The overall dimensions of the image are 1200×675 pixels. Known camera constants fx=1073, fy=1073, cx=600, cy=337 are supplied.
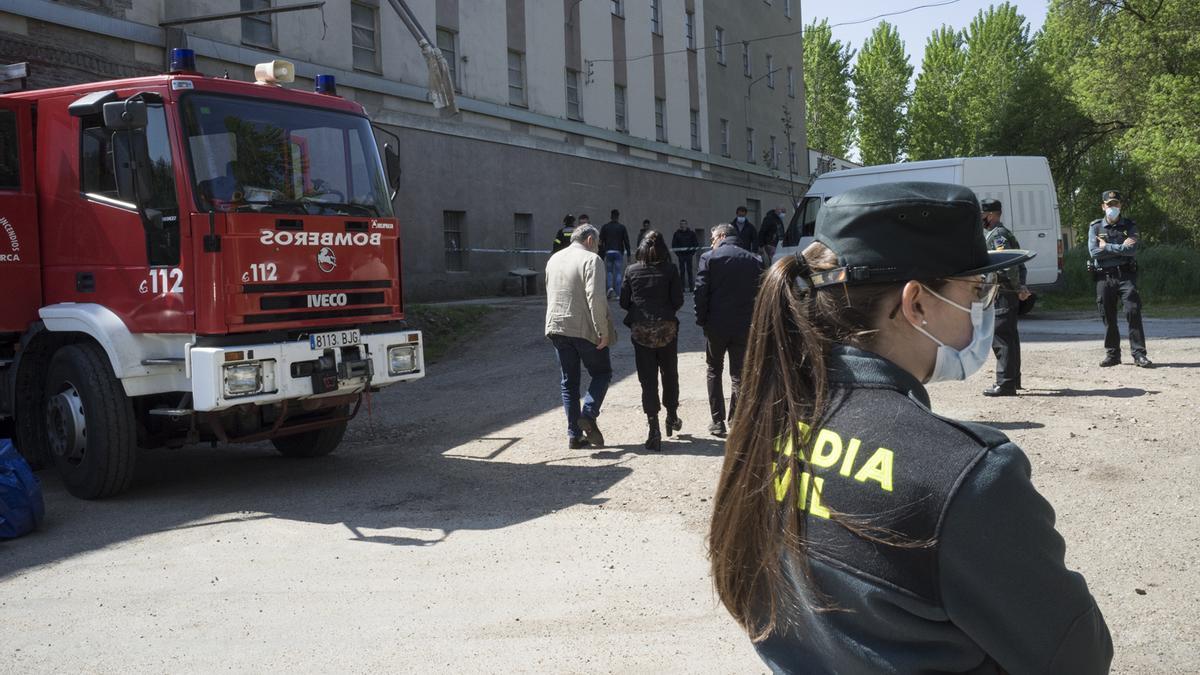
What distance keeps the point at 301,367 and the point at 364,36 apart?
54.4 ft

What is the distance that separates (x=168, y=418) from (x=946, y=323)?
25.8ft

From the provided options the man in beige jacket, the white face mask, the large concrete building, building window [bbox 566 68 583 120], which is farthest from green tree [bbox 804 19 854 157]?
the white face mask

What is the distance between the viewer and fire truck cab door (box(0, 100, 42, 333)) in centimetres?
845

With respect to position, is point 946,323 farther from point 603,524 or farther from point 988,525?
point 603,524

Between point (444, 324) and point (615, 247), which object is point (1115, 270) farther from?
point (615, 247)

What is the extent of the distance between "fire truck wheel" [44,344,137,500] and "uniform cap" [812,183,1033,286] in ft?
24.5

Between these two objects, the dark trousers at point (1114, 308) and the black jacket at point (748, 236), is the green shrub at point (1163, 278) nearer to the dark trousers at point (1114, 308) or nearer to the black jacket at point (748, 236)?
the black jacket at point (748, 236)

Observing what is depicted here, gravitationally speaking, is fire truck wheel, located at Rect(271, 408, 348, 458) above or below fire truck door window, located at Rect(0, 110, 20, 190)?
below

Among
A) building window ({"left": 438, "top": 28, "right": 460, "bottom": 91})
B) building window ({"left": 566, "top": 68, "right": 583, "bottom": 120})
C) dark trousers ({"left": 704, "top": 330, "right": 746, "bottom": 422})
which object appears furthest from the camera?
building window ({"left": 566, "top": 68, "right": 583, "bottom": 120})

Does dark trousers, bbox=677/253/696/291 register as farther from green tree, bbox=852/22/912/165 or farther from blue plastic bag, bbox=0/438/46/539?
green tree, bbox=852/22/912/165

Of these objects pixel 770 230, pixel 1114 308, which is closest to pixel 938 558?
pixel 1114 308

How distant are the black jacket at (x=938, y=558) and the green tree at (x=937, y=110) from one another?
186 feet

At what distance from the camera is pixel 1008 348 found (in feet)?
34.4

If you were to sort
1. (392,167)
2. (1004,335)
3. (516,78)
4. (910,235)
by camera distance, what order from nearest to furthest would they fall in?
1. (910,235)
2. (392,167)
3. (1004,335)
4. (516,78)
